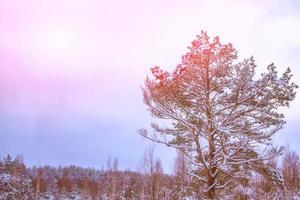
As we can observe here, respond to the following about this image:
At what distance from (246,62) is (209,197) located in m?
5.40

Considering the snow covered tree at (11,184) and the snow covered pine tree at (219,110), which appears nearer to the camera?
the snow covered pine tree at (219,110)

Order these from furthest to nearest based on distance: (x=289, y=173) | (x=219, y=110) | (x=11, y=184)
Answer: (x=11, y=184) < (x=289, y=173) < (x=219, y=110)

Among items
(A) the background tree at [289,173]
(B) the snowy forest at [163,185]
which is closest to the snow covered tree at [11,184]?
(B) the snowy forest at [163,185]

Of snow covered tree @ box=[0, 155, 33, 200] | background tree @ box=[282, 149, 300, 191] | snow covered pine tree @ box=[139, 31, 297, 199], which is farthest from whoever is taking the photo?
snow covered tree @ box=[0, 155, 33, 200]

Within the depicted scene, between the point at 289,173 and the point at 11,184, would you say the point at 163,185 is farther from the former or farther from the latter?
the point at 11,184

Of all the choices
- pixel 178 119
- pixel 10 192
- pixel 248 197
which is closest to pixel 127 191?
pixel 10 192

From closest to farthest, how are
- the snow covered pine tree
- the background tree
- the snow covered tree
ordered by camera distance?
the snow covered pine tree < the background tree < the snow covered tree

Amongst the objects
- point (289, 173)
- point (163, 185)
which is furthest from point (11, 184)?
point (289, 173)

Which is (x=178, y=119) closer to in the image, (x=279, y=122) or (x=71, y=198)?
(x=279, y=122)

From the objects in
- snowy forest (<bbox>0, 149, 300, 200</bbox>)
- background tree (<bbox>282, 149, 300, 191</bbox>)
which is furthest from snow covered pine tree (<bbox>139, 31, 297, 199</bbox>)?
background tree (<bbox>282, 149, 300, 191</bbox>)

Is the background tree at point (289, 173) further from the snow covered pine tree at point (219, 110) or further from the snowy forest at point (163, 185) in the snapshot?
the snow covered pine tree at point (219, 110)

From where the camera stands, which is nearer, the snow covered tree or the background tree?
the background tree

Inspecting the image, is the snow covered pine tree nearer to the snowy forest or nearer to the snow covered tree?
the snowy forest

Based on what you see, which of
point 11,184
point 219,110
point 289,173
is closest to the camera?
point 219,110
